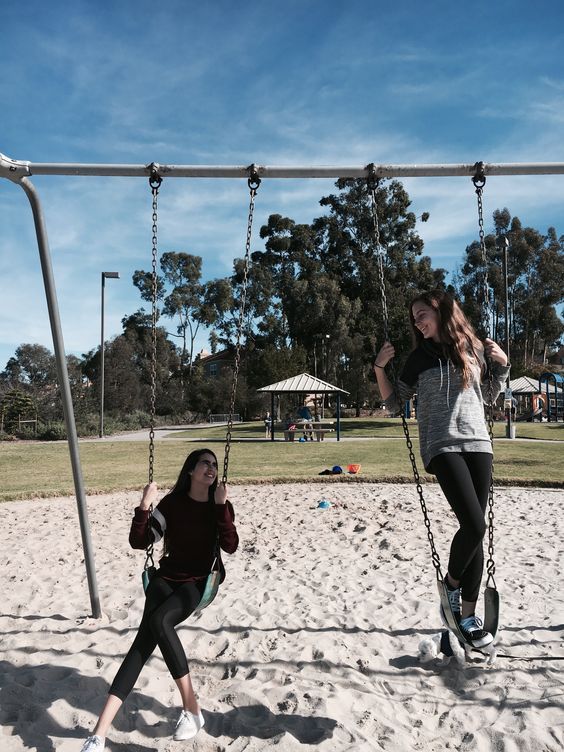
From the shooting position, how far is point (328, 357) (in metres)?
43.0

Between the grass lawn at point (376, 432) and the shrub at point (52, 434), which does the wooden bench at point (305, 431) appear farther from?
the shrub at point (52, 434)

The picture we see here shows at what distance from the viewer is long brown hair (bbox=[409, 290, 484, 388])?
3.19 meters

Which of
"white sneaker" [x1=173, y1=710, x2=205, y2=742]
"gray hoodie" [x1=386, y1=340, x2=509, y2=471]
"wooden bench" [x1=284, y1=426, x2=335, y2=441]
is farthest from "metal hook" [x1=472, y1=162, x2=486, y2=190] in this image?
"wooden bench" [x1=284, y1=426, x2=335, y2=441]

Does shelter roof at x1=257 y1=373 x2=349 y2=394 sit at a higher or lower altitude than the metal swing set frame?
lower

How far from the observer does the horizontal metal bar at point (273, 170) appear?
12.4 ft

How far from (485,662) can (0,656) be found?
2.62 metres

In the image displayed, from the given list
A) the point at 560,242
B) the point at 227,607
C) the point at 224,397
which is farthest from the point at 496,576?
the point at 560,242

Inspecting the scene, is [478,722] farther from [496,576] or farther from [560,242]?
[560,242]

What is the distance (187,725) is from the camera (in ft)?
8.68

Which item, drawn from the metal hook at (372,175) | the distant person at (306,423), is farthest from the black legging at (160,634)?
the distant person at (306,423)

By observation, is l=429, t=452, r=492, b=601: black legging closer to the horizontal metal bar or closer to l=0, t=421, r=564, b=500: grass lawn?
the horizontal metal bar

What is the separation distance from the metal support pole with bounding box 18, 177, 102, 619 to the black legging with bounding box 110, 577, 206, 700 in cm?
127

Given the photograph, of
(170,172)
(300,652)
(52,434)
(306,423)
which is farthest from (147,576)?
(52,434)

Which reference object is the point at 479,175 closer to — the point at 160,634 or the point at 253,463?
the point at 160,634
